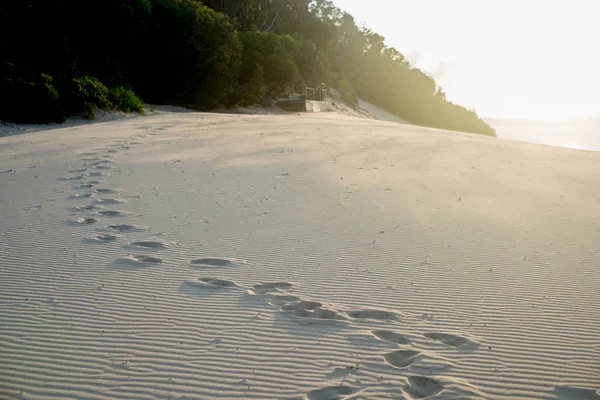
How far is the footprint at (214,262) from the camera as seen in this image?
157 inches

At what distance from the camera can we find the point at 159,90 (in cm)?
2072

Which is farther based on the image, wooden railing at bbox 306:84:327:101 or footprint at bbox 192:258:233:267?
wooden railing at bbox 306:84:327:101

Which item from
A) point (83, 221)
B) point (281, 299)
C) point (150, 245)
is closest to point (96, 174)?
point (83, 221)

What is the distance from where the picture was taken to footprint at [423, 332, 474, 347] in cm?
286

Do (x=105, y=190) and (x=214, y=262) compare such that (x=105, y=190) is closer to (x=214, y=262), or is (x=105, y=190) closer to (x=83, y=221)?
(x=83, y=221)

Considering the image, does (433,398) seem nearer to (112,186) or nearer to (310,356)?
(310,356)

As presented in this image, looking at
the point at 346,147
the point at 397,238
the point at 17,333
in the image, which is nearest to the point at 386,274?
the point at 397,238

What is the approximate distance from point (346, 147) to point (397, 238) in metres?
5.55

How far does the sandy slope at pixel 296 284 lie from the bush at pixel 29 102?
6.65 m

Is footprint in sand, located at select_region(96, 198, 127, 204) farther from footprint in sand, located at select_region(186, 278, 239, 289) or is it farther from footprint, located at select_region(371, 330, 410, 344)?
footprint, located at select_region(371, 330, 410, 344)

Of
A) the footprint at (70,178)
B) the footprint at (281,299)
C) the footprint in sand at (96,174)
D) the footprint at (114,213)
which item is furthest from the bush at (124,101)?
the footprint at (281,299)

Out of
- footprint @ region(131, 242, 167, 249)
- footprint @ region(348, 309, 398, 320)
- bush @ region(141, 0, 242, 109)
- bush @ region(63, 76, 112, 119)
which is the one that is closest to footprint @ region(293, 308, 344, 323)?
footprint @ region(348, 309, 398, 320)

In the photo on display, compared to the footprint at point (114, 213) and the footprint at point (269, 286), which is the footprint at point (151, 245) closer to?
the footprint at point (114, 213)

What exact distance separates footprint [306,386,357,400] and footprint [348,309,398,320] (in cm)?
74
